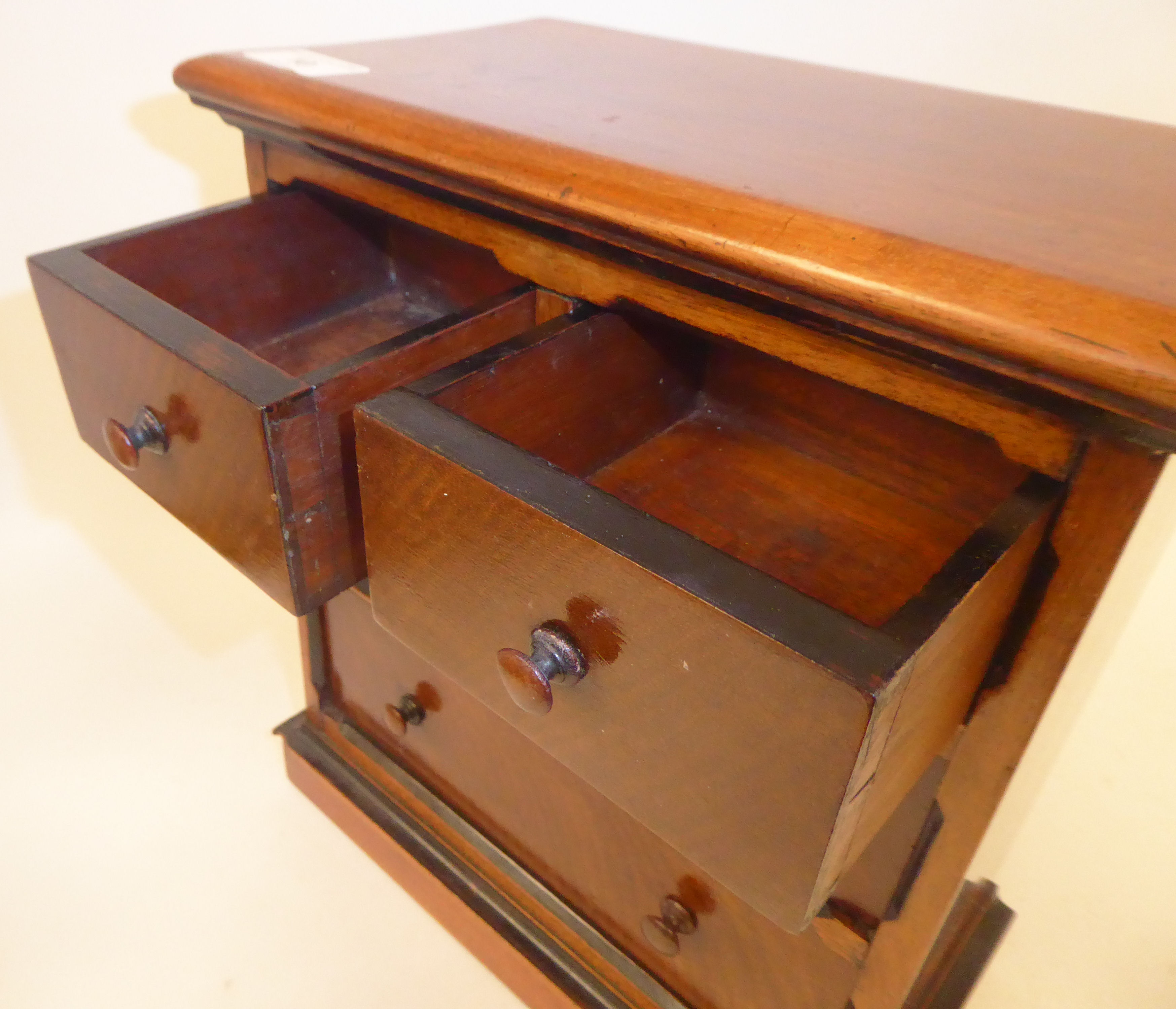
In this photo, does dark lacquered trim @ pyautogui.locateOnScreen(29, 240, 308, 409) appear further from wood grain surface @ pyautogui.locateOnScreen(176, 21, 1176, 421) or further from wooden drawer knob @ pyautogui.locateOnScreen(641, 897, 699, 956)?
wooden drawer knob @ pyautogui.locateOnScreen(641, 897, 699, 956)

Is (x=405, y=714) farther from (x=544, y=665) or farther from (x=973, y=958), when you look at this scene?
(x=973, y=958)

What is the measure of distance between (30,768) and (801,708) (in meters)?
0.99

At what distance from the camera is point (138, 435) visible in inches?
23.2

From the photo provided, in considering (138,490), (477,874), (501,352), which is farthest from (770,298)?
(138,490)

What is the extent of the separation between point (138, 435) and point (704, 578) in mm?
412

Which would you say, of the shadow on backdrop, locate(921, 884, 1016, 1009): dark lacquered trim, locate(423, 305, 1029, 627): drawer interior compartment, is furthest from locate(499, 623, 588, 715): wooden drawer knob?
the shadow on backdrop

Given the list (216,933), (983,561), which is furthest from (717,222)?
(216,933)

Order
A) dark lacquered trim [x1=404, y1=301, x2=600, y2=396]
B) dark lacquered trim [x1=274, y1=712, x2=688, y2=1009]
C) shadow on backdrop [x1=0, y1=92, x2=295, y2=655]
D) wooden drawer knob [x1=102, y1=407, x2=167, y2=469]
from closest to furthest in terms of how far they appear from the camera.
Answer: dark lacquered trim [x1=404, y1=301, x2=600, y2=396]
wooden drawer knob [x1=102, y1=407, x2=167, y2=469]
dark lacquered trim [x1=274, y1=712, x2=688, y2=1009]
shadow on backdrop [x1=0, y1=92, x2=295, y2=655]

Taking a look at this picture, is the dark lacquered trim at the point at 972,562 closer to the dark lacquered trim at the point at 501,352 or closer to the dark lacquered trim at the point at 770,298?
the dark lacquered trim at the point at 770,298

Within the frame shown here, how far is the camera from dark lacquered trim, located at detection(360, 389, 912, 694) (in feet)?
1.10

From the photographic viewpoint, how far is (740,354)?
2.21 feet

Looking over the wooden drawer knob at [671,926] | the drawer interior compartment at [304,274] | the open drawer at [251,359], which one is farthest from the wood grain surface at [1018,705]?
the drawer interior compartment at [304,274]

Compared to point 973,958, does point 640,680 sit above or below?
above

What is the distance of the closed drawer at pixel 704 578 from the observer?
357mm
